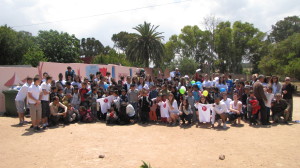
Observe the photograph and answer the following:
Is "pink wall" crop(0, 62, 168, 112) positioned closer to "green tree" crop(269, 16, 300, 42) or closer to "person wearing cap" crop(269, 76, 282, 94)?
"person wearing cap" crop(269, 76, 282, 94)

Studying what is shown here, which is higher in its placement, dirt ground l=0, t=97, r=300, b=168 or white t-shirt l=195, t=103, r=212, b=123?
white t-shirt l=195, t=103, r=212, b=123

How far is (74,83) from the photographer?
10.9 m

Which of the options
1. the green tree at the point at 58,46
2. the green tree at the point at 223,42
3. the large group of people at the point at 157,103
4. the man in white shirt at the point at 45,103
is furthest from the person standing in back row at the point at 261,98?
the green tree at the point at 223,42

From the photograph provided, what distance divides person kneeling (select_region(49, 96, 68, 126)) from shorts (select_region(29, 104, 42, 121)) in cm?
63

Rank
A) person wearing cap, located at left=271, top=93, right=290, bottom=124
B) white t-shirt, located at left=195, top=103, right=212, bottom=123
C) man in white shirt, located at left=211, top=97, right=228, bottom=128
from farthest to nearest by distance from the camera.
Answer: person wearing cap, located at left=271, top=93, right=290, bottom=124, white t-shirt, located at left=195, top=103, right=212, bottom=123, man in white shirt, located at left=211, top=97, right=228, bottom=128

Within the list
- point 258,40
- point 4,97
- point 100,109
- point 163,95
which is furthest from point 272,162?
point 258,40

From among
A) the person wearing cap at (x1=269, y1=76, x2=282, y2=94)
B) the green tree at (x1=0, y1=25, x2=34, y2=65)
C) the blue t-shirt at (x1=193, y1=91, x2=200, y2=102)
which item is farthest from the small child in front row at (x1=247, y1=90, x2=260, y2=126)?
the green tree at (x1=0, y1=25, x2=34, y2=65)

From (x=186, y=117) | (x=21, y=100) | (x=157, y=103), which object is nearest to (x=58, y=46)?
(x=21, y=100)

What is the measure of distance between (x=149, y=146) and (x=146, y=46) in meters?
28.8

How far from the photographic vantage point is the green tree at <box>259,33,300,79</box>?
22.0 meters

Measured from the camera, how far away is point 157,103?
9.95 meters

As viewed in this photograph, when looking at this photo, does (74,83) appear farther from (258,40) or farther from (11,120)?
(258,40)

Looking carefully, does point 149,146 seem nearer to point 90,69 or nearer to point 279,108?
point 279,108

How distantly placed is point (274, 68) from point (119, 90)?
21222 millimetres
